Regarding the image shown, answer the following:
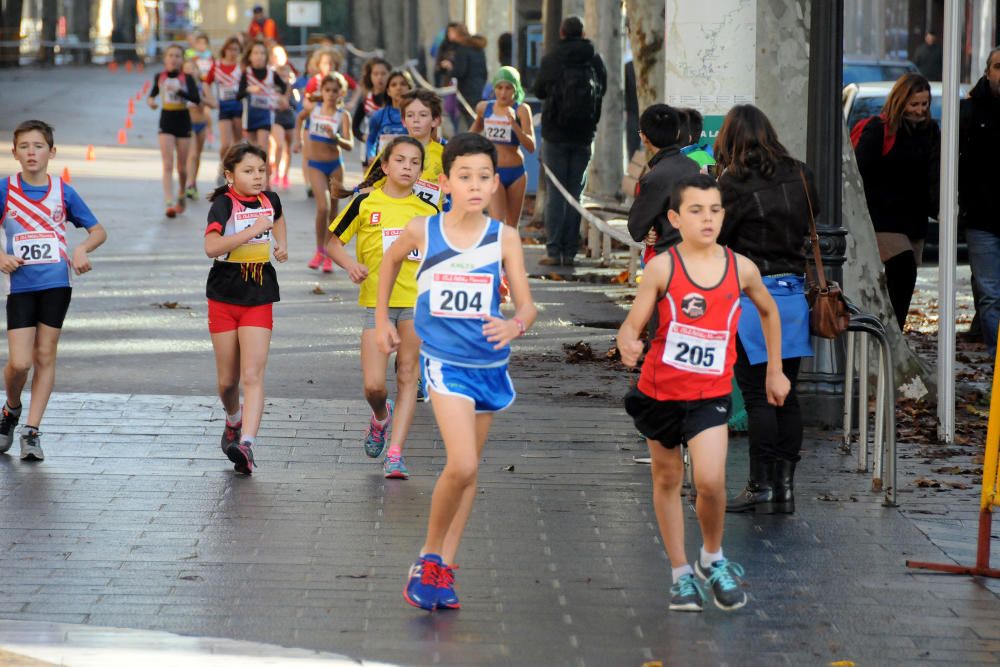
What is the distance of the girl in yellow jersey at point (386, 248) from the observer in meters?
8.45

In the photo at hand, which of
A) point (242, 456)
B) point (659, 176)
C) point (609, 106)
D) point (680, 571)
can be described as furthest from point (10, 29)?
point (680, 571)

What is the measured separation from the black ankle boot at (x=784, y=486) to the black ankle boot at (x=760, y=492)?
0.02 m

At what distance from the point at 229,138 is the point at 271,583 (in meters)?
17.2

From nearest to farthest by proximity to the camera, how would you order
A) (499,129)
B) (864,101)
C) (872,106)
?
(499,129), (872,106), (864,101)

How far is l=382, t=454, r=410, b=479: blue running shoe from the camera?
8.30 meters

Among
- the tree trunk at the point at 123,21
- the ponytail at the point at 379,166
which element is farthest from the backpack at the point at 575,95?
the tree trunk at the point at 123,21

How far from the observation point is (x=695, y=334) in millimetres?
6188

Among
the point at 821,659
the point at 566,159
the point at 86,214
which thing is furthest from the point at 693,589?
the point at 566,159

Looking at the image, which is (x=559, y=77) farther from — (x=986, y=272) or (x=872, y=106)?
(x=986, y=272)

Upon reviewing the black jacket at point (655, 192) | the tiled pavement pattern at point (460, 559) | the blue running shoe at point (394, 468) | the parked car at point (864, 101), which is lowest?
the tiled pavement pattern at point (460, 559)

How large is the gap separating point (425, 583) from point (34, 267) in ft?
11.5

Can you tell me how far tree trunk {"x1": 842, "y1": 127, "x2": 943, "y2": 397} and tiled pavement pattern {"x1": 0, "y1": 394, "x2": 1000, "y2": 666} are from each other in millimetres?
1495

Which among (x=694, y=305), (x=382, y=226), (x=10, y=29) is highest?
(x=10, y=29)

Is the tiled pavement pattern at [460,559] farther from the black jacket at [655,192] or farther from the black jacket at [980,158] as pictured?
the black jacket at [980,158]
